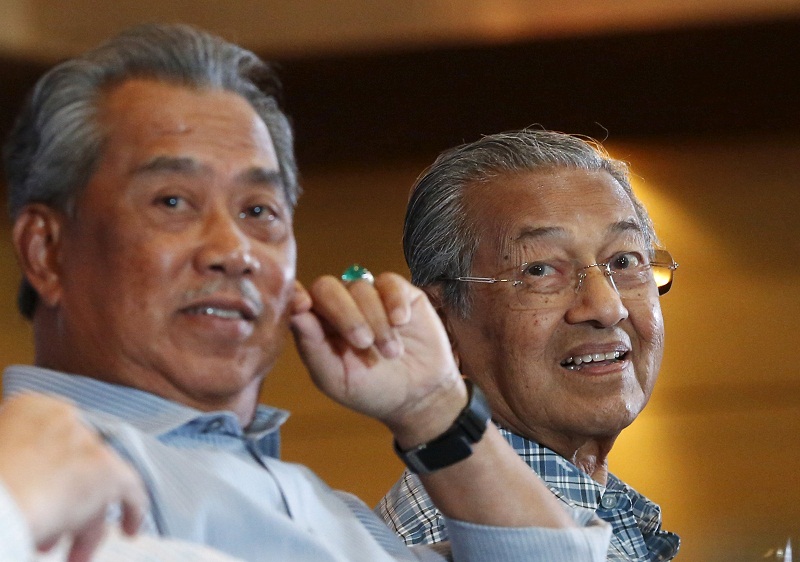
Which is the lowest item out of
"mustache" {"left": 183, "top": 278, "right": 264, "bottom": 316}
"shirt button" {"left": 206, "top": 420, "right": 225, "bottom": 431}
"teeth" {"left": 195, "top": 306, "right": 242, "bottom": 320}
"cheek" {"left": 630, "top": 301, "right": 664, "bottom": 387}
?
"shirt button" {"left": 206, "top": 420, "right": 225, "bottom": 431}

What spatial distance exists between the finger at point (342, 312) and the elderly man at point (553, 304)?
0.56 metres

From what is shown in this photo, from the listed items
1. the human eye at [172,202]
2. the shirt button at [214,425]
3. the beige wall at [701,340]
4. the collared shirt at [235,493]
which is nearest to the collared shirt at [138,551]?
the collared shirt at [235,493]

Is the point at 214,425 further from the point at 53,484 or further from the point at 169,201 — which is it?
the point at 53,484

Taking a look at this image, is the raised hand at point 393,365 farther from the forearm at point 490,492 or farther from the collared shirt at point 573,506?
the collared shirt at point 573,506

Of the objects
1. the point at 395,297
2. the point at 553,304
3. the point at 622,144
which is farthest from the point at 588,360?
the point at 622,144

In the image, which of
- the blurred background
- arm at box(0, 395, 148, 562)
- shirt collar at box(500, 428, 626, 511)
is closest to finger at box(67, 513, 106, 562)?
arm at box(0, 395, 148, 562)

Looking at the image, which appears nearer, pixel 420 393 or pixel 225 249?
pixel 225 249

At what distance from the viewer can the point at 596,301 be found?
198 cm

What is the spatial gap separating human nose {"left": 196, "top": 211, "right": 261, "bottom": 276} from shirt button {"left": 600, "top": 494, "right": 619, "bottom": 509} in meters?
0.83

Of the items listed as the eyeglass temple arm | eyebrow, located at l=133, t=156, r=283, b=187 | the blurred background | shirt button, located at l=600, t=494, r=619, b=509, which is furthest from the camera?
the blurred background

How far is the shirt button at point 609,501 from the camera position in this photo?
193 cm

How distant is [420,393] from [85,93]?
1.80 feet

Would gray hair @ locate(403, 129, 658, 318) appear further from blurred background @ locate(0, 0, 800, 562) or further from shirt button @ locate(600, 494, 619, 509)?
blurred background @ locate(0, 0, 800, 562)

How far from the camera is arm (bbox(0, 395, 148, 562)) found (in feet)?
2.60
